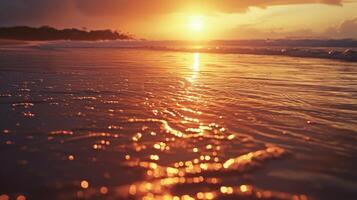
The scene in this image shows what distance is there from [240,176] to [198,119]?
1.71 m

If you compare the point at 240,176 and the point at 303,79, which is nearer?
the point at 240,176

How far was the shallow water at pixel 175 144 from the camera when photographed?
98.6 inches

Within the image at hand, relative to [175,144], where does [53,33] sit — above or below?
below

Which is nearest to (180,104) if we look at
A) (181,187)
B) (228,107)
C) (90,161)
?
(228,107)

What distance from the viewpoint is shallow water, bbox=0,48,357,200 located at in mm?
2504

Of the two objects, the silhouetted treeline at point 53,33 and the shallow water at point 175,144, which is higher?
the shallow water at point 175,144

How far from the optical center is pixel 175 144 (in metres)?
3.38

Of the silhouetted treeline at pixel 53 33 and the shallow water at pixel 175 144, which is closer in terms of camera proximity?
the shallow water at pixel 175 144

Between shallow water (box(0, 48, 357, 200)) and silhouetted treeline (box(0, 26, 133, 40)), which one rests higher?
shallow water (box(0, 48, 357, 200))

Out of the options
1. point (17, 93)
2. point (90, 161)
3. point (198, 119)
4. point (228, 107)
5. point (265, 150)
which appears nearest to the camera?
point (90, 161)

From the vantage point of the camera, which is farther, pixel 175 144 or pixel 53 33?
pixel 53 33

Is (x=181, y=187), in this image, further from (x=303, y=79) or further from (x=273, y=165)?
(x=303, y=79)

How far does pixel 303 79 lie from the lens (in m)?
8.65

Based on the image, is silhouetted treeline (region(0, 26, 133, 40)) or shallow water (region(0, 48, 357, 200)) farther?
silhouetted treeline (region(0, 26, 133, 40))
